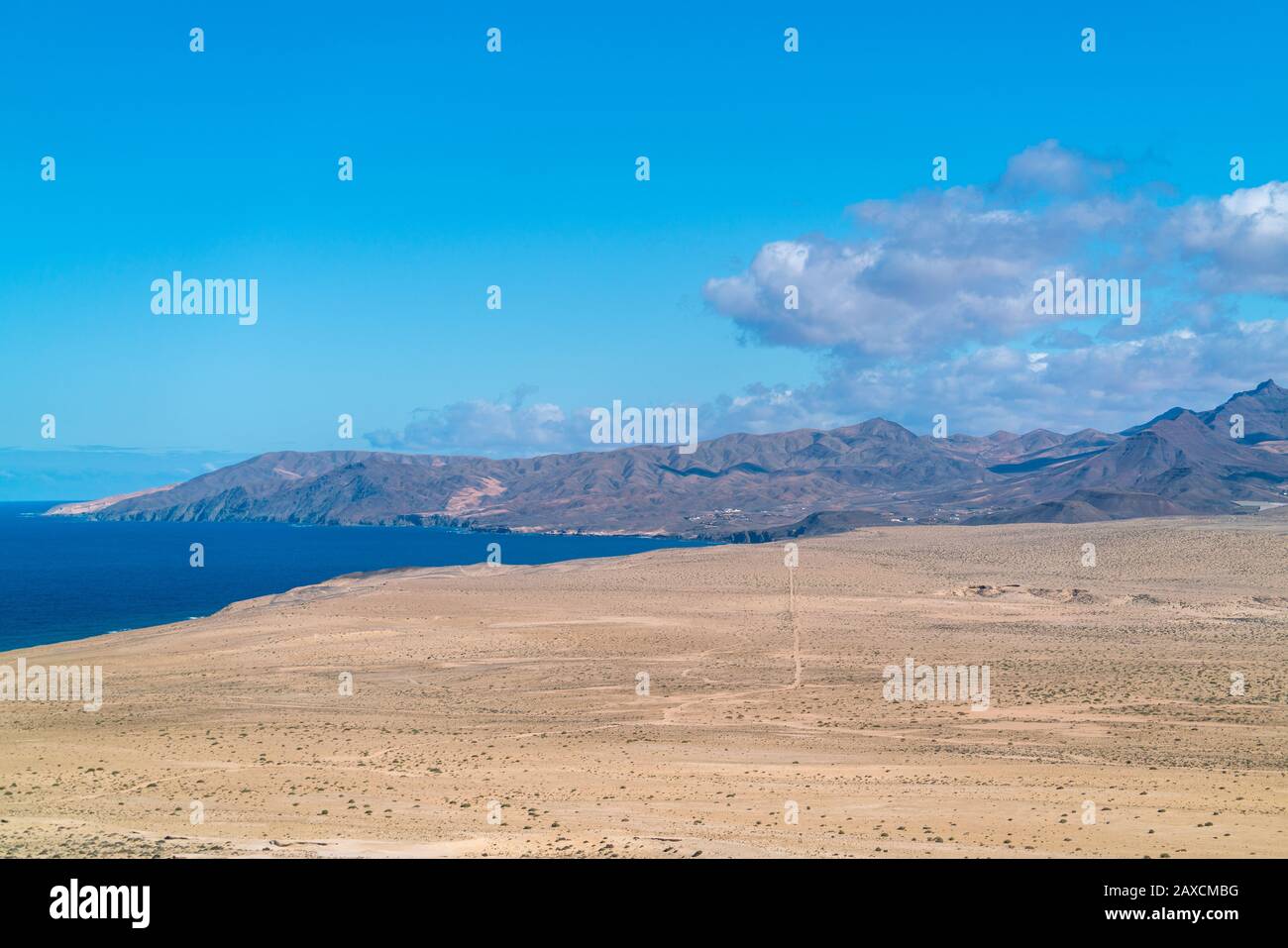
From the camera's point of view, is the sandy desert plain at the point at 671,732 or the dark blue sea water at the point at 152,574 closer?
the sandy desert plain at the point at 671,732

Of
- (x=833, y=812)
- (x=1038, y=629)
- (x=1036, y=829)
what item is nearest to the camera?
(x=1036, y=829)

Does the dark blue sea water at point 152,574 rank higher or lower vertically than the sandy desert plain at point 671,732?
higher

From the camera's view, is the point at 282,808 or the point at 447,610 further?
the point at 447,610

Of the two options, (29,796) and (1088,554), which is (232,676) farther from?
(1088,554)

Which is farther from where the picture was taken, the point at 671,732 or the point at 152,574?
the point at 152,574

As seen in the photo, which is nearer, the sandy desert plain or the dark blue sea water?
the sandy desert plain

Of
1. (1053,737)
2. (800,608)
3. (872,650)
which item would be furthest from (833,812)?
(800,608)

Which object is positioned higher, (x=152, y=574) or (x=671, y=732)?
(x=152, y=574)

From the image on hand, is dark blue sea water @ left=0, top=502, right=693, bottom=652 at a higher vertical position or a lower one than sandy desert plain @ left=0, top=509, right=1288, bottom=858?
higher
